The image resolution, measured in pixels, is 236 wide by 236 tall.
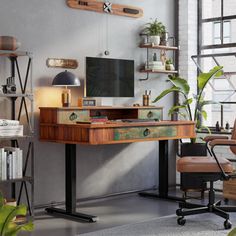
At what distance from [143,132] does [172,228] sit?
104cm

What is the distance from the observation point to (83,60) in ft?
17.9

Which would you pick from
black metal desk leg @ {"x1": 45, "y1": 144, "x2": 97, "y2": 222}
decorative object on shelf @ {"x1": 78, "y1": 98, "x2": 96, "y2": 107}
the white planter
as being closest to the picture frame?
Result: decorative object on shelf @ {"x1": 78, "y1": 98, "x2": 96, "y2": 107}

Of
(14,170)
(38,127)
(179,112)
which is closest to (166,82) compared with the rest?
(179,112)

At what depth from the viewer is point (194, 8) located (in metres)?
6.42

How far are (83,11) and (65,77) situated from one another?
86 centimetres

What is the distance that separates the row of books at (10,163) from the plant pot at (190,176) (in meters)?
1.95

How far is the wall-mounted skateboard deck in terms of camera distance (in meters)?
5.34

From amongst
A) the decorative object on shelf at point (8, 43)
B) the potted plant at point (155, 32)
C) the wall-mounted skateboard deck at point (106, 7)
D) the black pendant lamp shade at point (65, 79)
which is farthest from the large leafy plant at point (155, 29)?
the decorative object on shelf at point (8, 43)

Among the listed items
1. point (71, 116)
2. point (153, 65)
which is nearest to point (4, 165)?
point (71, 116)

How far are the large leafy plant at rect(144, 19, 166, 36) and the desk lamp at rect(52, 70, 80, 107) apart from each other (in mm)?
1299

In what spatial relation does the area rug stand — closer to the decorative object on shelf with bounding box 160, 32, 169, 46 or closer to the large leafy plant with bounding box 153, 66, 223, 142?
the large leafy plant with bounding box 153, 66, 223, 142

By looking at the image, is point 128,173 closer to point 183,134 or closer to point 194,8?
point 183,134

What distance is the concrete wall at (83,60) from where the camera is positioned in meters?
5.03

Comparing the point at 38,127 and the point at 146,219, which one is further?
the point at 38,127
